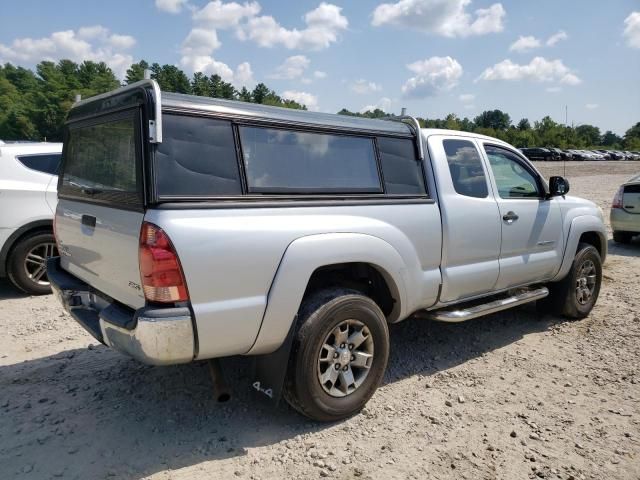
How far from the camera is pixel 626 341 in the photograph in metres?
4.84

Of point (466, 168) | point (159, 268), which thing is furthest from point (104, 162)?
point (466, 168)

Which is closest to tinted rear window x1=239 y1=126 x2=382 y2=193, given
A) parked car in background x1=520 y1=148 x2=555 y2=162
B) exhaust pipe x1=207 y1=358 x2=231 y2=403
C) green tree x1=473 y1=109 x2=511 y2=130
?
exhaust pipe x1=207 y1=358 x2=231 y2=403

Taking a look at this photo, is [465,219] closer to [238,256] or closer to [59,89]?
[238,256]

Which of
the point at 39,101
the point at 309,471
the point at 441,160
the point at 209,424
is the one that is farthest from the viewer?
the point at 39,101

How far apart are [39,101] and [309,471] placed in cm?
8771

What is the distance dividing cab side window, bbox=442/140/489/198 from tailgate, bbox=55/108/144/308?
8.30ft

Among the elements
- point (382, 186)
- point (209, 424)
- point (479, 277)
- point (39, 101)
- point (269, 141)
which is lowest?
point (209, 424)

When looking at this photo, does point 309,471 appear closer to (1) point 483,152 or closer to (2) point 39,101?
(1) point 483,152

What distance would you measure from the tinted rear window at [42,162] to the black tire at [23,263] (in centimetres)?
83

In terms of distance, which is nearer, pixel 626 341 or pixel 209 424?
pixel 209 424

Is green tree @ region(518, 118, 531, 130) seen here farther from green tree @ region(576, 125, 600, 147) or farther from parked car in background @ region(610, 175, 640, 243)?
parked car in background @ region(610, 175, 640, 243)

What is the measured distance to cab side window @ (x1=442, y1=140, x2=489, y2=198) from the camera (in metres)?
4.12

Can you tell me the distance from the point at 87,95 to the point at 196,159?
7262cm

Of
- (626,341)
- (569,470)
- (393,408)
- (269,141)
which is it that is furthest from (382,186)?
(626,341)
